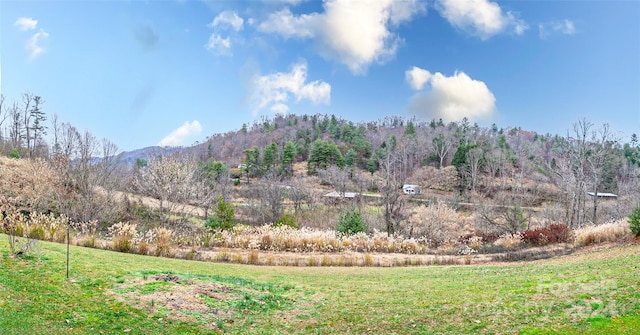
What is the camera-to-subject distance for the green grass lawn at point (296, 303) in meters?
6.11

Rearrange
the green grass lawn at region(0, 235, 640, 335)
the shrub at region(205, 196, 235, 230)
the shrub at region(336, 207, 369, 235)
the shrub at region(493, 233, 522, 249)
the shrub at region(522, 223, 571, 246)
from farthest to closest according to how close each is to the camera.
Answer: the shrub at region(205, 196, 235, 230)
the shrub at region(336, 207, 369, 235)
the shrub at region(493, 233, 522, 249)
the shrub at region(522, 223, 571, 246)
the green grass lawn at region(0, 235, 640, 335)

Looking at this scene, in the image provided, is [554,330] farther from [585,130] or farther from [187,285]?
[585,130]

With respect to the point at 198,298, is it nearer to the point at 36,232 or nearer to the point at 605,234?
the point at 36,232

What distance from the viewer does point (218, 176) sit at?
55.6 meters

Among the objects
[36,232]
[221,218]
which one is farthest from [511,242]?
[36,232]

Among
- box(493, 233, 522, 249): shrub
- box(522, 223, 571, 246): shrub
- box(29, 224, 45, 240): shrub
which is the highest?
box(29, 224, 45, 240): shrub

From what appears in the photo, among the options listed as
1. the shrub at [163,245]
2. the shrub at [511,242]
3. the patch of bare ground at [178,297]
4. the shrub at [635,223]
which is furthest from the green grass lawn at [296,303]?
the shrub at [511,242]

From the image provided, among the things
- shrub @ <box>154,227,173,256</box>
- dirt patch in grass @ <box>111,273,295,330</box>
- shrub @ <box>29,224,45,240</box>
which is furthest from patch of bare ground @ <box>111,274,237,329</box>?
shrub @ <box>29,224,45,240</box>

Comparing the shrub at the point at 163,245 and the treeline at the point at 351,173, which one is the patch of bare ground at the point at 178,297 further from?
the treeline at the point at 351,173

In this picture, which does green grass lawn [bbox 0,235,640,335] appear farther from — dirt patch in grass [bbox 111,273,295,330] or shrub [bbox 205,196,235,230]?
shrub [bbox 205,196,235,230]

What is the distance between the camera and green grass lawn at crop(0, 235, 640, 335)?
6109mm

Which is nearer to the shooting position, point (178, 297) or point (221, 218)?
point (178, 297)

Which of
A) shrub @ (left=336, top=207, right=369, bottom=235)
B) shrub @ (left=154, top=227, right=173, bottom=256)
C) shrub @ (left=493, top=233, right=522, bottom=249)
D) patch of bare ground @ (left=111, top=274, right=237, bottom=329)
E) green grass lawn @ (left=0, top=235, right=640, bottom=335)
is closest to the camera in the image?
green grass lawn @ (left=0, top=235, right=640, bottom=335)

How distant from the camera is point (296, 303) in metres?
8.27
